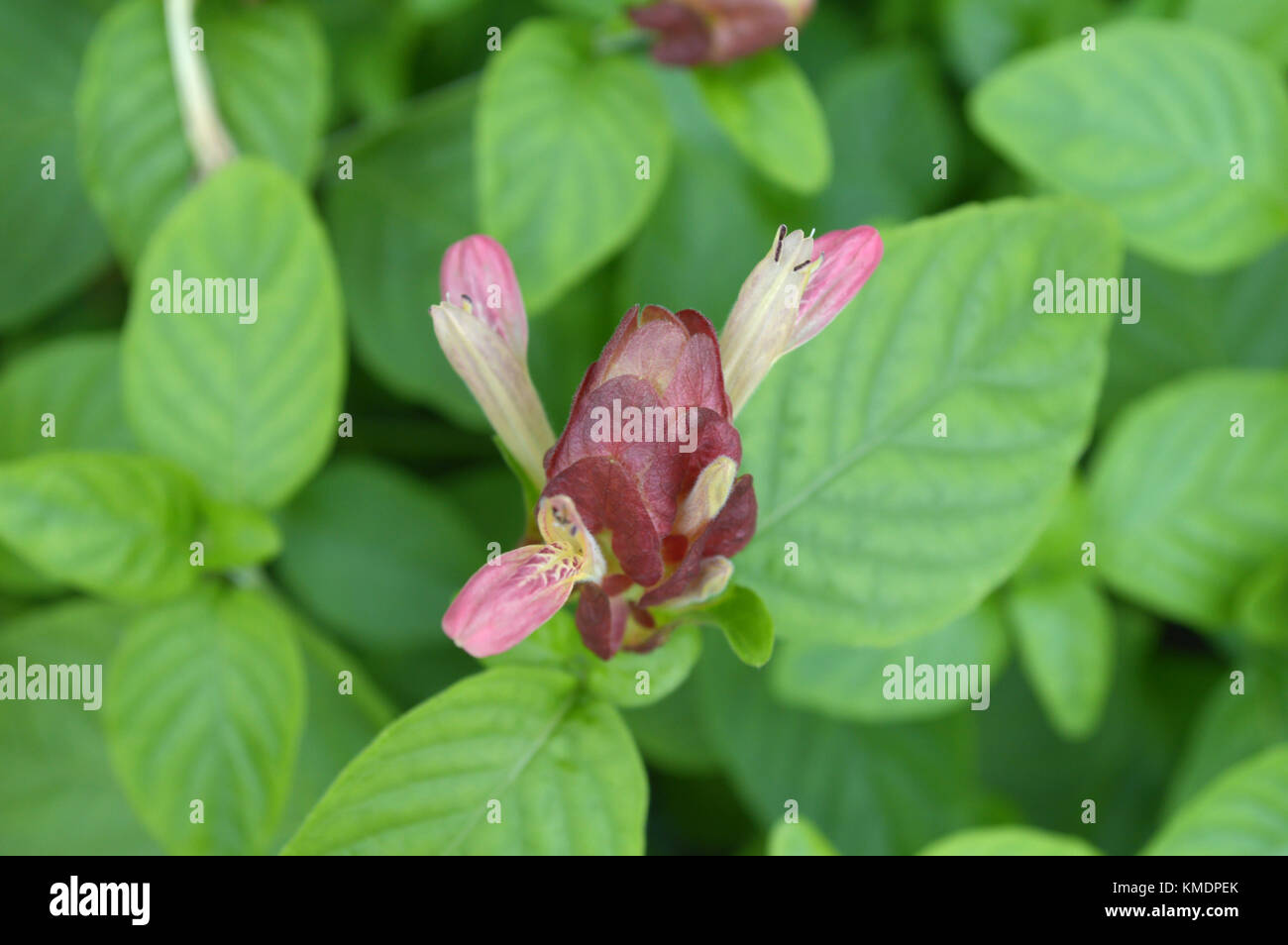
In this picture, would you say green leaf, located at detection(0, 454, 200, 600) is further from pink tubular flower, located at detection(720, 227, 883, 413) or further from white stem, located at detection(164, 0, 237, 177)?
pink tubular flower, located at detection(720, 227, 883, 413)

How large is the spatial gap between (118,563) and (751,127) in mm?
621

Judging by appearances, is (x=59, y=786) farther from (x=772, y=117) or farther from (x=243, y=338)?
(x=772, y=117)

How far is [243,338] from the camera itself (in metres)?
0.83

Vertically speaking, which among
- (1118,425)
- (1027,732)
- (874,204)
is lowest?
(1027,732)

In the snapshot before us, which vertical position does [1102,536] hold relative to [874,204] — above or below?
below

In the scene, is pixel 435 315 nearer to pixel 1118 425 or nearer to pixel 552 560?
pixel 552 560

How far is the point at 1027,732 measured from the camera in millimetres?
1236

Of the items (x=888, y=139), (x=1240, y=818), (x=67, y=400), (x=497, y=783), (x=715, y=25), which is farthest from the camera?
(x=888, y=139)

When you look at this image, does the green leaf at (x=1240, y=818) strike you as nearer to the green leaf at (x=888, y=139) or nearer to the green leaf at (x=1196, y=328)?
the green leaf at (x=1196, y=328)

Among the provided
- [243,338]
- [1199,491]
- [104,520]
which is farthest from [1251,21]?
[104,520]

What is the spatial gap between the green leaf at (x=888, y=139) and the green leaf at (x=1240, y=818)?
28.1 inches

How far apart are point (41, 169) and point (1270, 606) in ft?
4.33

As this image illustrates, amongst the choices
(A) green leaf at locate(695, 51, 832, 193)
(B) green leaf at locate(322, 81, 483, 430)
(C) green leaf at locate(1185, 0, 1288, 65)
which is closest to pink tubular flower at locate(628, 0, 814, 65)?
(A) green leaf at locate(695, 51, 832, 193)

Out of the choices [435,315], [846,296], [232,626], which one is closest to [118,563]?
[232,626]
